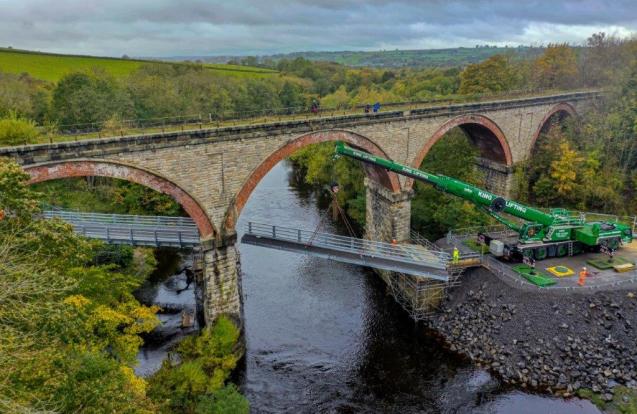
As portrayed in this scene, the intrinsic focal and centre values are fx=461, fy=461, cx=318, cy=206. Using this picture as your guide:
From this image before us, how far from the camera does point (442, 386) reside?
25.2m

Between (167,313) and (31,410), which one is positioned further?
(167,313)

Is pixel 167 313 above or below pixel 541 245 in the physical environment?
below

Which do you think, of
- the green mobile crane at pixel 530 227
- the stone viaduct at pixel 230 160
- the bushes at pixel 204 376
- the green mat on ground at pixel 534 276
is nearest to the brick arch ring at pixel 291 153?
the stone viaduct at pixel 230 160

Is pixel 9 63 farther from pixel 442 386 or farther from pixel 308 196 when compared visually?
pixel 442 386

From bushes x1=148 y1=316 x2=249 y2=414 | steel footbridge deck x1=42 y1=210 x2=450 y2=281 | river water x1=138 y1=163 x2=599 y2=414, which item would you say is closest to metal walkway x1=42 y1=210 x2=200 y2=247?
steel footbridge deck x1=42 y1=210 x2=450 y2=281

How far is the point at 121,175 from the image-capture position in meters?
24.2

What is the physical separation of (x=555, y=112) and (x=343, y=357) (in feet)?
119

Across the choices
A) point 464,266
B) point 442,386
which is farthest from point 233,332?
point 464,266

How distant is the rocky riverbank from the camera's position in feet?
81.1

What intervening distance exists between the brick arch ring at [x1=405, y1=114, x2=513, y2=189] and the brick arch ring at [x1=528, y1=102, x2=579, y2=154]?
4285 mm

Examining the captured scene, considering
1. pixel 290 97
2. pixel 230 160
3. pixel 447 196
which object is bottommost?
pixel 447 196

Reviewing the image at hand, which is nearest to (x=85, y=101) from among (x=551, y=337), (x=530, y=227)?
(x=530, y=227)

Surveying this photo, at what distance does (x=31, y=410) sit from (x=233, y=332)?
17074 millimetres

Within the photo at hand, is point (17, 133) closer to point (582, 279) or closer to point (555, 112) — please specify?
point (582, 279)
